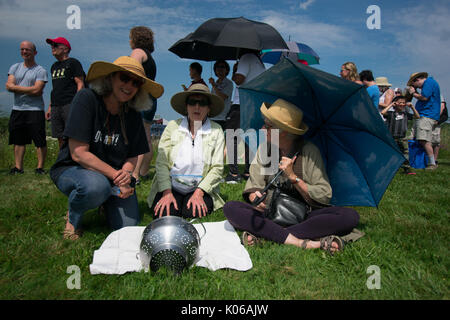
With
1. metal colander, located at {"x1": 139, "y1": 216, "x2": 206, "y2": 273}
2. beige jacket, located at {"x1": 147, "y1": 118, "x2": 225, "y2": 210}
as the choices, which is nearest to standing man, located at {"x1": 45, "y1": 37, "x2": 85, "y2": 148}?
beige jacket, located at {"x1": 147, "y1": 118, "x2": 225, "y2": 210}

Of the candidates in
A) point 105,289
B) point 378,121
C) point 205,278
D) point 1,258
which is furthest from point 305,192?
point 1,258

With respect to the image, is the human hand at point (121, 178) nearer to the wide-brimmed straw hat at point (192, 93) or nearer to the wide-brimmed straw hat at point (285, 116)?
the wide-brimmed straw hat at point (192, 93)

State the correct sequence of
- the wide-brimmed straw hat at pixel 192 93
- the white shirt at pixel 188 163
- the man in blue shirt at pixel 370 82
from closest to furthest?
the wide-brimmed straw hat at pixel 192 93 → the white shirt at pixel 188 163 → the man in blue shirt at pixel 370 82

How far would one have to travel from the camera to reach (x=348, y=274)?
246 centimetres

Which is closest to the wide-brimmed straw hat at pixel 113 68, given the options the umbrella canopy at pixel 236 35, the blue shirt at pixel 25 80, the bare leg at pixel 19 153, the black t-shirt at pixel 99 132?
the black t-shirt at pixel 99 132

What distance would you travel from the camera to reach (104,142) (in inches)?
125

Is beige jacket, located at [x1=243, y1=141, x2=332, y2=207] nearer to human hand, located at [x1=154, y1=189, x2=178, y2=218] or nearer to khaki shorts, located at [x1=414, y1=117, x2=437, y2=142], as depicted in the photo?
human hand, located at [x1=154, y1=189, x2=178, y2=218]

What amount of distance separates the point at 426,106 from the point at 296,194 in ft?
22.5

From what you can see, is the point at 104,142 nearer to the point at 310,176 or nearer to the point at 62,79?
the point at 310,176

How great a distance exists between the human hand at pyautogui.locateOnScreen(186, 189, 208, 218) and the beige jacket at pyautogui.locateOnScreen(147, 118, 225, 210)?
0.10m

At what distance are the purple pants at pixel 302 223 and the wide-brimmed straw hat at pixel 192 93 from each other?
4.92ft

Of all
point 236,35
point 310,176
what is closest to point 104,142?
point 310,176

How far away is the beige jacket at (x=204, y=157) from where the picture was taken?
3809 mm

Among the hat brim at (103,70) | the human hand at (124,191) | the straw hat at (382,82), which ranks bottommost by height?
the human hand at (124,191)
